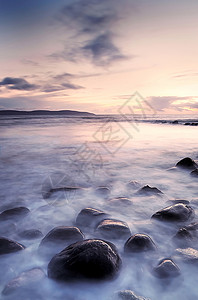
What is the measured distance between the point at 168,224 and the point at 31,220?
1370 millimetres

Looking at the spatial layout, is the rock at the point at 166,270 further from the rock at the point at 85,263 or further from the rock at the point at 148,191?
the rock at the point at 148,191

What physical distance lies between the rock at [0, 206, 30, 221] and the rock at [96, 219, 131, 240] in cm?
88

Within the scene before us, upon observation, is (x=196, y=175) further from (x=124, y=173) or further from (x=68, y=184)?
(x=68, y=184)

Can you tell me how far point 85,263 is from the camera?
1.31 m

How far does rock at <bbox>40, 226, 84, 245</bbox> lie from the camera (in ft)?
5.58

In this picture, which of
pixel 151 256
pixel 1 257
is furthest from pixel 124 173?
pixel 1 257

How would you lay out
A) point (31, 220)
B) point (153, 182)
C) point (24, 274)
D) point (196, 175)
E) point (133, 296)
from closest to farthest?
point (133, 296) < point (24, 274) < point (31, 220) < point (153, 182) < point (196, 175)

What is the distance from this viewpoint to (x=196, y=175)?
3.59m

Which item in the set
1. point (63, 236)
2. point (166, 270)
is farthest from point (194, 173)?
point (63, 236)

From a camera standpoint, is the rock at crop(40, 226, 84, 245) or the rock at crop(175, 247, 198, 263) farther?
the rock at crop(40, 226, 84, 245)

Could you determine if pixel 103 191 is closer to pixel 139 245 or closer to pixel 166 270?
pixel 139 245

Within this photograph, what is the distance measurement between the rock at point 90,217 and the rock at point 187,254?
0.78 metres

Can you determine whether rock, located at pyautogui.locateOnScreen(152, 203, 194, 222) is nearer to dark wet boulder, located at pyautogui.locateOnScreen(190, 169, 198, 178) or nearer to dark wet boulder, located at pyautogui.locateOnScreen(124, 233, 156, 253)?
dark wet boulder, located at pyautogui.locateOnScreen(124, 233, 156, 253)

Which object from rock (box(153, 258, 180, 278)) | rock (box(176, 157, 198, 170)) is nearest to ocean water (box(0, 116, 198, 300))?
rock (box(153, 258, 180, 278))
